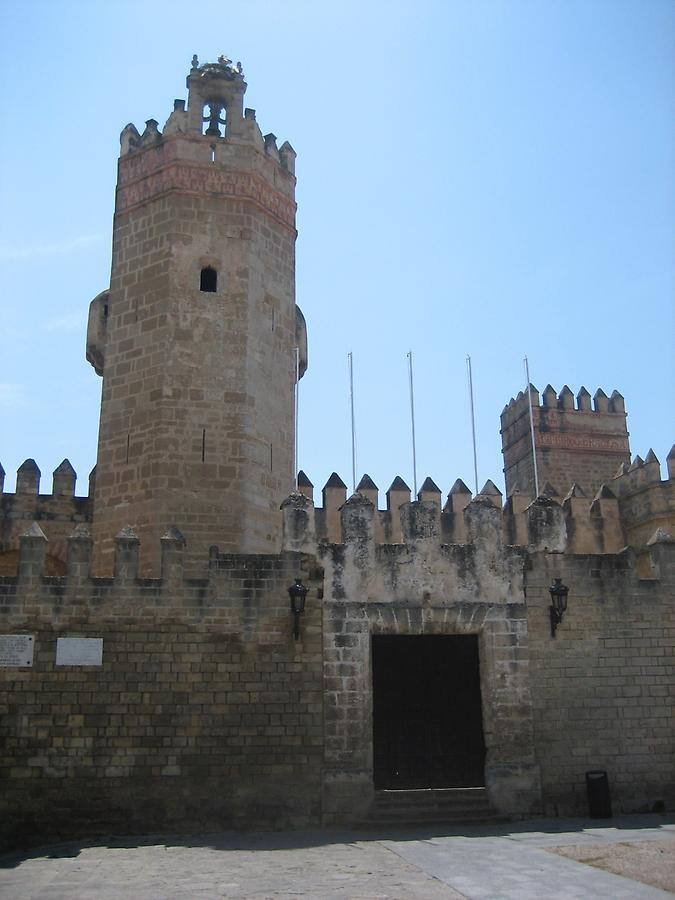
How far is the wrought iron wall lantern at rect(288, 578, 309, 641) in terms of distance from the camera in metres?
11.9

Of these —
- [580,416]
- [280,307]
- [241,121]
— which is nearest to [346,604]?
[280,307]

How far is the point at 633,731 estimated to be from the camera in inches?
485

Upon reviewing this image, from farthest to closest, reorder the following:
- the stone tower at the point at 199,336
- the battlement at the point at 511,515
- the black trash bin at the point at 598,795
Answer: the stone tower at the point at 199,336, the battlement at the point at 511,515, the black trash bin at the point at 598,795

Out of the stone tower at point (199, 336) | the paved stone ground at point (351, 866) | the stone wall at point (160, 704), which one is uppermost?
the stone tower at point (199, 336)

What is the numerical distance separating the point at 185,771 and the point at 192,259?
8.84m

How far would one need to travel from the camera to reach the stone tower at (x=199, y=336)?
14758 mm

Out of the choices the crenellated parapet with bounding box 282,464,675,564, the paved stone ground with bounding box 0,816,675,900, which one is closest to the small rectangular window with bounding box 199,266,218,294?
the crenellated parapet with bounding box 282,464,675,564

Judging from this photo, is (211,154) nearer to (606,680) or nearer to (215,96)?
(215,96)

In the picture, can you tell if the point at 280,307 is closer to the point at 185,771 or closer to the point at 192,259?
the point at 192,259

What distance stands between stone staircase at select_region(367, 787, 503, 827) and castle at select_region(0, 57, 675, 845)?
0.03 m

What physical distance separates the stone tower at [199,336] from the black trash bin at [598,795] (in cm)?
631

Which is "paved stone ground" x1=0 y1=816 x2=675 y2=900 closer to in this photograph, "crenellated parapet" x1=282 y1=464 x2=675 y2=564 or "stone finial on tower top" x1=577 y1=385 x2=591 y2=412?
"crenellated parapet" x1=282 y1=464 x2=675 y2=564

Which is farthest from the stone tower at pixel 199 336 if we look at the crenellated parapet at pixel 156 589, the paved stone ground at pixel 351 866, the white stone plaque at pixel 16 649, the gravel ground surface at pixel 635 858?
the gravel ground surface at pixel 635 858

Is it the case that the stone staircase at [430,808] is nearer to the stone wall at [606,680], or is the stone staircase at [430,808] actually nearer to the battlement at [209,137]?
the stone wall at [606,680]
